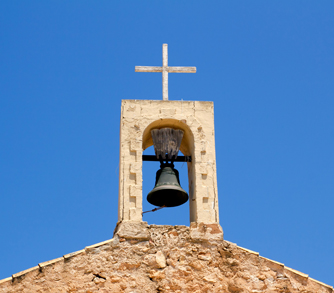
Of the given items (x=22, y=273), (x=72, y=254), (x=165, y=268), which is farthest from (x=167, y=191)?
(x=22, y=273)

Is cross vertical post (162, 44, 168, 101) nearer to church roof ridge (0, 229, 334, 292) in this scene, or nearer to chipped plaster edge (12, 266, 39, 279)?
church roof ridge (0, 229, 334, 292)

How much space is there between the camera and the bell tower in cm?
934

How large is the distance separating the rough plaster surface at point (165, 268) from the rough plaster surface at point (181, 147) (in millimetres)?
339

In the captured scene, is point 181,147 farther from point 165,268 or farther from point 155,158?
point 165,268

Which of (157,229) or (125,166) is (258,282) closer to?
(157,229)

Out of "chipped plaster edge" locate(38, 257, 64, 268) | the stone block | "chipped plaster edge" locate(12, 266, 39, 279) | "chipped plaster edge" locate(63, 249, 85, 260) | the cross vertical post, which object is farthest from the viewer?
the cross vertical post

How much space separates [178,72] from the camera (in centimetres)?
1065

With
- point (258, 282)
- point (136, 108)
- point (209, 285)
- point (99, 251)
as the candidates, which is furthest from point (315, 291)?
point (136, 108)

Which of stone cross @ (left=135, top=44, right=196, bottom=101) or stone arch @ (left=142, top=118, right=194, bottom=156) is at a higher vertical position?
stone cross @ (left=135, top=44, right=196, bottom=101)

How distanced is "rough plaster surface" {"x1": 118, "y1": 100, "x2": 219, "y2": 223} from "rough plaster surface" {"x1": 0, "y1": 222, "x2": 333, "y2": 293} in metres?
0.34

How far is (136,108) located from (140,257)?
7.85ft

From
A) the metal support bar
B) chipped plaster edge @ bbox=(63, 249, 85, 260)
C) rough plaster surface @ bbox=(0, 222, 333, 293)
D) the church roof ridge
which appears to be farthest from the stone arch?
chipped plaster edge @ bbox=(63, 249, 85, 260)

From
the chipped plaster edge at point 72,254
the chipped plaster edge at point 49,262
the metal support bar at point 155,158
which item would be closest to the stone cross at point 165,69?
the metal support bar at point 155,158

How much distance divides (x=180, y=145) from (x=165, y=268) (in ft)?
7.70
